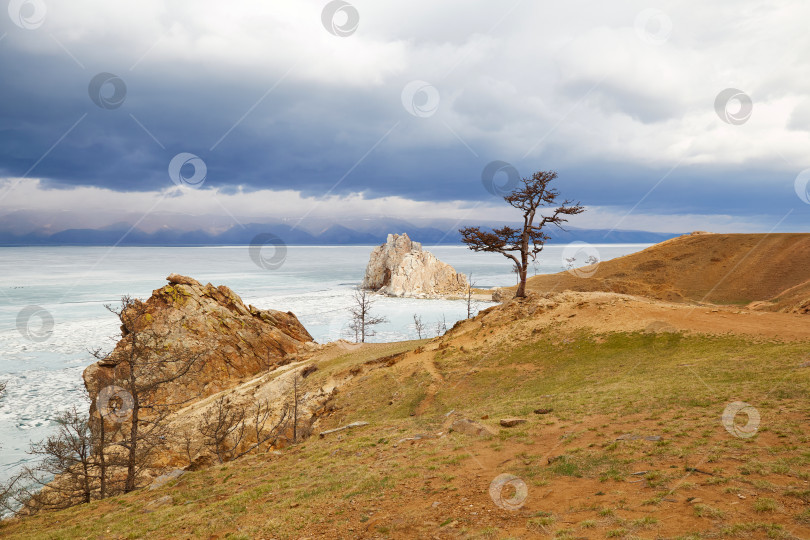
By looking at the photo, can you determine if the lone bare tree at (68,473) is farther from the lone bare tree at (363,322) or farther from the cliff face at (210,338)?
the lone bare tree at (363,322)

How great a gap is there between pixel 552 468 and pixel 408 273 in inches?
4535

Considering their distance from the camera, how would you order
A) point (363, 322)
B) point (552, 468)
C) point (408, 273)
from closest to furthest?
point (552, 468)
point (363, 322)
point (408, 273)

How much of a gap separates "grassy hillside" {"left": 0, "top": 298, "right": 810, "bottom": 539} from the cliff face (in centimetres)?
2495

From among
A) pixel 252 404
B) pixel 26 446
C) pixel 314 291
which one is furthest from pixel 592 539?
pixel 314 291

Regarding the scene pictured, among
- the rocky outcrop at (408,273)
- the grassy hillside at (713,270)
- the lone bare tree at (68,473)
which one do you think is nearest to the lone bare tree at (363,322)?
the lone bare tree at (68,473)

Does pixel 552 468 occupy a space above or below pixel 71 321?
above

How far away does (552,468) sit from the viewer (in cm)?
1183

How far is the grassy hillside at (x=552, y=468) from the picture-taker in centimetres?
892

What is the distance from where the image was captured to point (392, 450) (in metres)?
16.0

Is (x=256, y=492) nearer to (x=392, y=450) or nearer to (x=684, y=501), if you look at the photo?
(x=392, y=450)

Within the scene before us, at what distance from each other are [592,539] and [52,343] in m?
88.1

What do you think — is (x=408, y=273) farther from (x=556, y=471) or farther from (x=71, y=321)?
(x=556, y=471)

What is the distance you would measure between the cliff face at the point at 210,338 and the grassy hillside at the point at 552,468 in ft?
81.9

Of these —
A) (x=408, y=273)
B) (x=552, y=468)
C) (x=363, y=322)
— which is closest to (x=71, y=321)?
(x=363, y=322)
